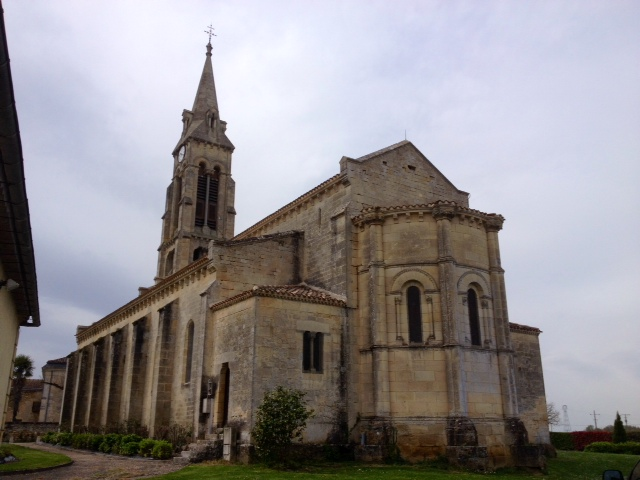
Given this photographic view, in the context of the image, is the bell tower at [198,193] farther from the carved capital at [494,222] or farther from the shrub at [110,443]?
the carved capital at [494,222]

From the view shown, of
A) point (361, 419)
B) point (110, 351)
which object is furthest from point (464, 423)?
point (110, 351)

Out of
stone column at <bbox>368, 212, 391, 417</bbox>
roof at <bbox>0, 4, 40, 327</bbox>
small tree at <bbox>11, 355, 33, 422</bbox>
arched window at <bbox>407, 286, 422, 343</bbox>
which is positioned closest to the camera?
roof at <bbox>0, 4, 40, 327</bbox>

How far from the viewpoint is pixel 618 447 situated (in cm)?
3250

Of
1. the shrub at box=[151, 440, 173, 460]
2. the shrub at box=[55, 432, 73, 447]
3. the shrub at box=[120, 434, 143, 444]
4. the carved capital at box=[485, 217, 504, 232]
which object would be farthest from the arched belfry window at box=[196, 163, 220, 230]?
the carved capital at box=[485, 217, 504, 232]

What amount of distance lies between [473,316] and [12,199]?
17755mm

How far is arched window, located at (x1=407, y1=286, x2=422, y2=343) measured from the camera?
21.1 m

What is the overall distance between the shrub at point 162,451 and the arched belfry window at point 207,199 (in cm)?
2184

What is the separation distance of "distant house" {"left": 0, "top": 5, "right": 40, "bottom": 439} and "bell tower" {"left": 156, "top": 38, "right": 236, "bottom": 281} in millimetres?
26903

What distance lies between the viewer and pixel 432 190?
87.9ft

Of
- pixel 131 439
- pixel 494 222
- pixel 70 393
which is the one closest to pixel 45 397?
pixel 70 393

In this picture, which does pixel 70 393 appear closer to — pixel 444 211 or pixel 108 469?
pixel 108 469

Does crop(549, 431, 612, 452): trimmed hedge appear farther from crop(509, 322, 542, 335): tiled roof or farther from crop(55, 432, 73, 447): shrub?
crop(55, 432, 73, 447): shrub

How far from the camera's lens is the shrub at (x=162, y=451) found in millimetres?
21641

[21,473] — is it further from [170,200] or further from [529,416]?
[170,200]
